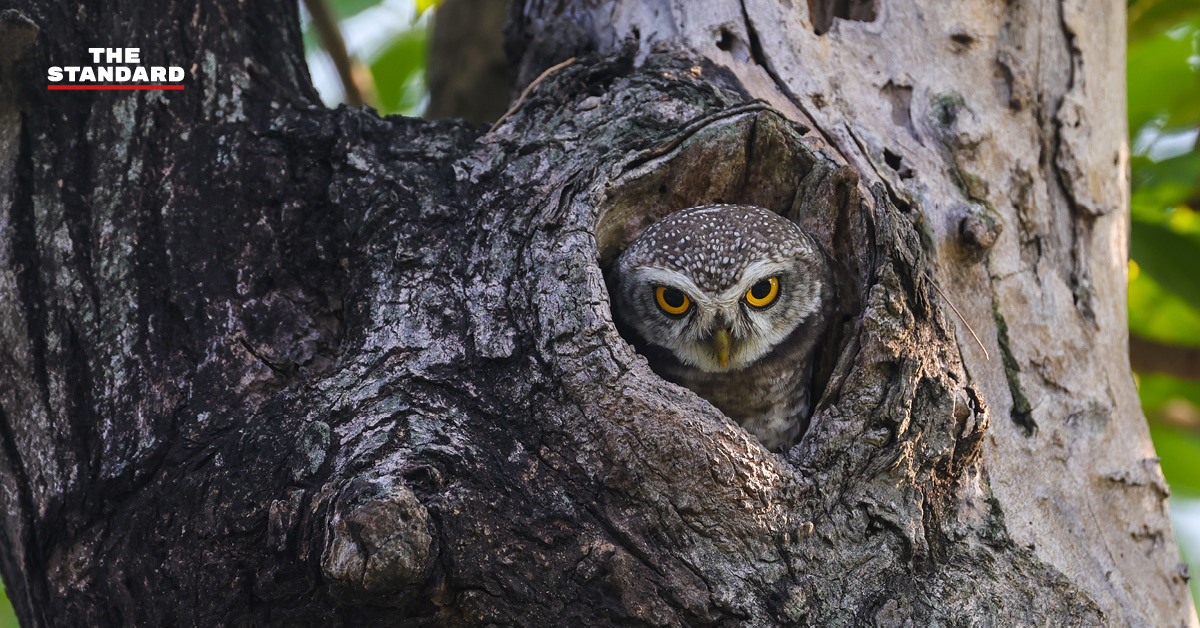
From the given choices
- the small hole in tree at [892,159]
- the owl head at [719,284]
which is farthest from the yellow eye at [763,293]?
the small hole in tree at [892,159]

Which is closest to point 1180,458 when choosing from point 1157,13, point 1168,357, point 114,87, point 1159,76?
point 1168,357

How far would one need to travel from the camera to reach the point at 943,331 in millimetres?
2219

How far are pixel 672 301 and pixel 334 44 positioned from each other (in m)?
2.21

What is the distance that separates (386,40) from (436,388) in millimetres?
3258

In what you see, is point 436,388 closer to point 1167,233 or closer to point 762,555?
point 762,555

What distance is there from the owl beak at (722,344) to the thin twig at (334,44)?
2.16m

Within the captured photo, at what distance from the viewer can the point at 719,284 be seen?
9.24ft

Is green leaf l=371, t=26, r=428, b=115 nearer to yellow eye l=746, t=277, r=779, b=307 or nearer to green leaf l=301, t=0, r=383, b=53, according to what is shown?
green leaf l=301, t=0, r=383, b=53

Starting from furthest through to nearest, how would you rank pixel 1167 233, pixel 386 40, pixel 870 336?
pixel 386 40 → pixel 1167 233 → pixel 870 336

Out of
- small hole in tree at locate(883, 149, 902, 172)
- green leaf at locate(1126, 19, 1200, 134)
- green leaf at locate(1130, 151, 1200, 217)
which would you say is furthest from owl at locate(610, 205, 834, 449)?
green leaf at locate(1126, 19, 1200, 134)

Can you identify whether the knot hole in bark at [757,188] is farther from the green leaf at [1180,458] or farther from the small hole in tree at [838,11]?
the green leaf at [1180,458]

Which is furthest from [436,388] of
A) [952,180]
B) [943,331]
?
[952,180]

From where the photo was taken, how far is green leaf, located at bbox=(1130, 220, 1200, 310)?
340cm

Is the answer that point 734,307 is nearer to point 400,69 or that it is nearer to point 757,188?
point 757,188
